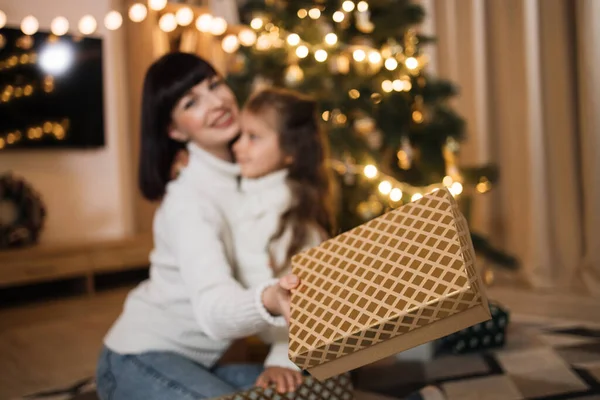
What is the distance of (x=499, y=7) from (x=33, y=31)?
2.35m

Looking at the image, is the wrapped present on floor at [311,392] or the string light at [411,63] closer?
the wrapped present on floor at [311,392]

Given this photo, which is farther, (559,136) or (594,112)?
(559,136)

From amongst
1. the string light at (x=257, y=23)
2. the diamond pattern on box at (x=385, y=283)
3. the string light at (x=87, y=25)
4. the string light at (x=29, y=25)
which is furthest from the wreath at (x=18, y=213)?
the diamond pattern on box at (x=385, y=283)

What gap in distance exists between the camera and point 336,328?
0.66 meters

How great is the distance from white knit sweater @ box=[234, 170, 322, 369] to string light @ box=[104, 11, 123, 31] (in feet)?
7.35

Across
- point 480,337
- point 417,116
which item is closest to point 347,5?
point 417,116

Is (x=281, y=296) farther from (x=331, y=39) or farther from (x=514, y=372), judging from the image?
(x=331, y=39)

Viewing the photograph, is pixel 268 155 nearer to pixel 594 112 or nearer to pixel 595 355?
pixel 595 355

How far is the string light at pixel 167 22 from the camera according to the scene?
117 inches

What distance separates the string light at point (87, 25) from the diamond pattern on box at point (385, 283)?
268cm

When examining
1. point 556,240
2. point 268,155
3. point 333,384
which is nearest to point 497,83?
point 556,240

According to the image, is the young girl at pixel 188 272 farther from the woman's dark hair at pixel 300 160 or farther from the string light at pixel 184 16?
the string light at pixel 184 16

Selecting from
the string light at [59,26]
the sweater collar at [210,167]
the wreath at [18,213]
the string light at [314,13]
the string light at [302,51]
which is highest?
the string light at [59,26]

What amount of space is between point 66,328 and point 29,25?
61.3 inches
